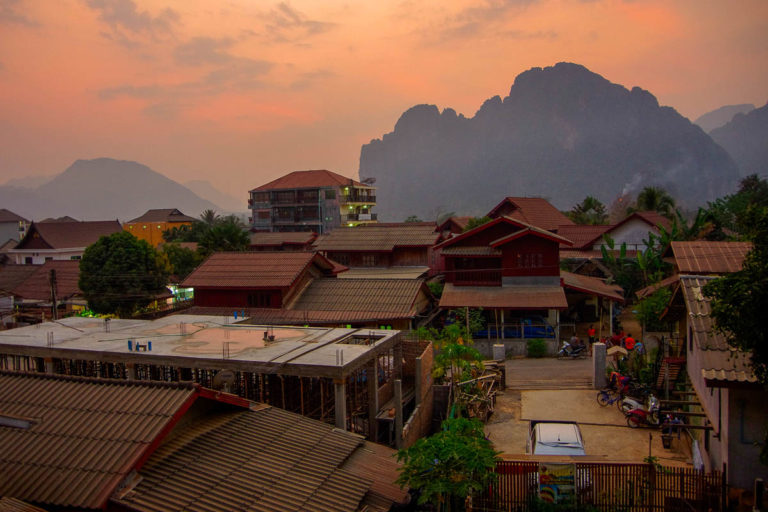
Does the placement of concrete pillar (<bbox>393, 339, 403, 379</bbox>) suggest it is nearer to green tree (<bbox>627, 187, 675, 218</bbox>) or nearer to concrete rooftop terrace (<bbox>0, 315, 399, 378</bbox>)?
concrete rooftop terrace (<bbox>0, 315, 399, 378</bbox>)

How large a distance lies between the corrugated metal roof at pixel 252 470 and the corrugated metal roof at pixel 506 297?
64.2ft

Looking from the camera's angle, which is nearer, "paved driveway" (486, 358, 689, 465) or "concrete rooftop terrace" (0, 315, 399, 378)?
"concrete rooftop terrace" (0, 315, 399, 378)

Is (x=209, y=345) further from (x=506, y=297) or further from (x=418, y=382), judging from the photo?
(x=506, y=297)

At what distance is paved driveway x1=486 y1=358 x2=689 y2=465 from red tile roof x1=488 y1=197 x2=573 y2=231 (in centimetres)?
2526

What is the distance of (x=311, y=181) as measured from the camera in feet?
298

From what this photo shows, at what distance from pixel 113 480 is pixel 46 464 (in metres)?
1.56

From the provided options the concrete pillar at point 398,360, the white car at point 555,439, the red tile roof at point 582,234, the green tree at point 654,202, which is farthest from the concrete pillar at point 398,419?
the green tree at point 654,202

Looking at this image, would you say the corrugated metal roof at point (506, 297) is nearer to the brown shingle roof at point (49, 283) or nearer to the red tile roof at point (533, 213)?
the red tile roof at point (533, 213)

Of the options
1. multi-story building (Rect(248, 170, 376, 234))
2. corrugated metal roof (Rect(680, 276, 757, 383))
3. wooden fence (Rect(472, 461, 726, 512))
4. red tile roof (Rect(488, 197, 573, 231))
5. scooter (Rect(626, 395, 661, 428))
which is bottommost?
scooter (Rect(626, 395, 661, 428))

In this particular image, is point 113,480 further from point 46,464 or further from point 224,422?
point 224,422

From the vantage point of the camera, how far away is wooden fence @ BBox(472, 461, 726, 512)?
39.3ft

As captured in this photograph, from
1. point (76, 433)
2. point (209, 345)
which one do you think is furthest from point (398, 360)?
point (76, 433)

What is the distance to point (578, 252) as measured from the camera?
51.5 metres

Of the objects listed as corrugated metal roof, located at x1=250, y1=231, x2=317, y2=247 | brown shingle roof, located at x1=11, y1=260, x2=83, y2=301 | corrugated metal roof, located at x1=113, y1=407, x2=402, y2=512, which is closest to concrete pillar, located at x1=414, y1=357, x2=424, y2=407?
corrugated metal roof, located at x1=113, y1=407, x2=402, y2=512
